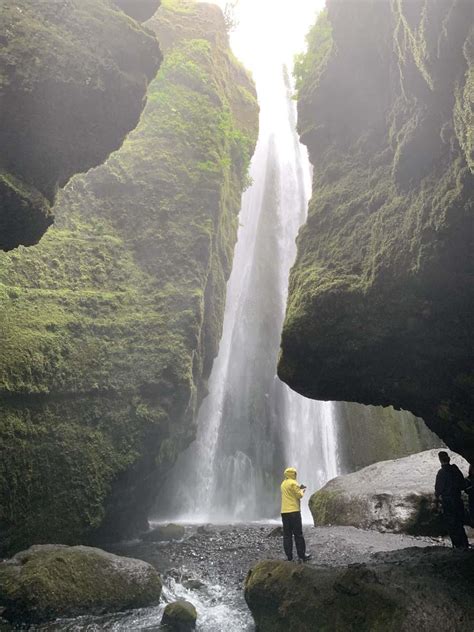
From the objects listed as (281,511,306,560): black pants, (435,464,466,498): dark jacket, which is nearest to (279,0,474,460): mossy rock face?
(435,464,466,498): dark jacket

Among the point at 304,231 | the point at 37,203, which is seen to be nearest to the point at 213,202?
the point at 304,231

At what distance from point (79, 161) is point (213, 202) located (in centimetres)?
1148

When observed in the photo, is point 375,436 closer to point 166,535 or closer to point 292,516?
point 166,535

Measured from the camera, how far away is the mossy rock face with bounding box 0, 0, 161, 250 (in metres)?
5.36

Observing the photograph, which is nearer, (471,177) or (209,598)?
(471,177)

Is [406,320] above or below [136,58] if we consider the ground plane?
below

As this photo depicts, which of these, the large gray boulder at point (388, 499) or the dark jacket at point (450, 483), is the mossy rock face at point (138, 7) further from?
the large gray boulder at point (388, 499)

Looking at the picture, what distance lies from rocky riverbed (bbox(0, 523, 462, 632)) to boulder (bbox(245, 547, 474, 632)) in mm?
760

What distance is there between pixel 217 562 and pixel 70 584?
4182 millimetres

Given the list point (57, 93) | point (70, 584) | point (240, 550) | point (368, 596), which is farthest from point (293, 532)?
point (57, 93)

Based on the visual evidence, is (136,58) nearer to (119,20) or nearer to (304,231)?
(119,20)

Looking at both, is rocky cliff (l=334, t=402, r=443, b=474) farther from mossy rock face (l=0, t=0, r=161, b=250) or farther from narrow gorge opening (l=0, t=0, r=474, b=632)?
mossy rock face (l=0, t=0, r=161, b=250)

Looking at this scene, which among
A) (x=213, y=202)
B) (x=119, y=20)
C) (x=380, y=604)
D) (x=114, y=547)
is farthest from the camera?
(x=213, y=202)

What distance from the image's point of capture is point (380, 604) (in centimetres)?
502
